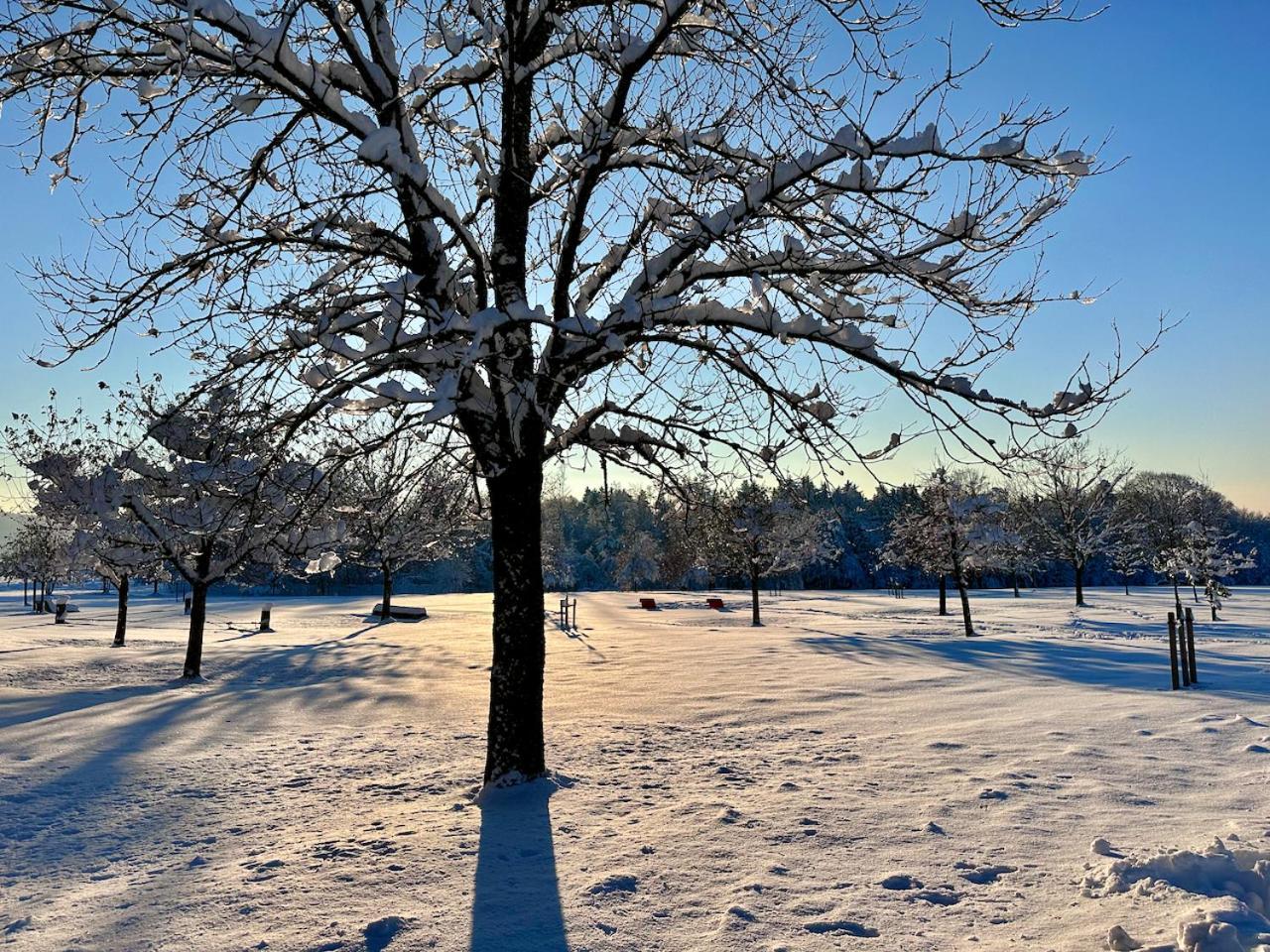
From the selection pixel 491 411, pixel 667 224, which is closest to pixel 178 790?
pixel 491 411

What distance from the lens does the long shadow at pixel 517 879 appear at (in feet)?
12.4

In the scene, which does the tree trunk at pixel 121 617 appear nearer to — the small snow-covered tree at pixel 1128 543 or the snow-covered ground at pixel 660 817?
the snow-covered ground at pixel 660 817

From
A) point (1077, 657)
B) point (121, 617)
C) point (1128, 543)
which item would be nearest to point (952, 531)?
point (1077, 657)

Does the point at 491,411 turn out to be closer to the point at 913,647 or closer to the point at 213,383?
the point at 213,383

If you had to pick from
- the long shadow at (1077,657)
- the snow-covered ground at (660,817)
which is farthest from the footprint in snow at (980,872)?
the long shadow at (1077,657)

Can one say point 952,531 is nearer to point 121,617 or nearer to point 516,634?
point 516,634

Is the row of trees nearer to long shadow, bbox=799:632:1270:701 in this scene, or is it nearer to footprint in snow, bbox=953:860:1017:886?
footprint in snow, bbox=953:860:1017:886

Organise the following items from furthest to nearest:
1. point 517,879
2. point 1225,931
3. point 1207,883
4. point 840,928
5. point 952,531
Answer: point 952,531
point 517,879
point 1207,883
point 840,928
point 1225,931

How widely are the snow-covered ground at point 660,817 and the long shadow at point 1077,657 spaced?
0.46 m

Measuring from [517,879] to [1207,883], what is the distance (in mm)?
3863

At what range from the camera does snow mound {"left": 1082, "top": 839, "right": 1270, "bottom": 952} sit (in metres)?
3.43

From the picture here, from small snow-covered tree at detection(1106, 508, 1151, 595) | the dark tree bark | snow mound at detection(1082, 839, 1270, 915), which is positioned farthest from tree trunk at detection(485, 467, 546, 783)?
small snow-covered tree at detection(1106, 508, 1151, 595)

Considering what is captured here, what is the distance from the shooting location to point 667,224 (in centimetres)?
655

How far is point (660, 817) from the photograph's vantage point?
566cm
